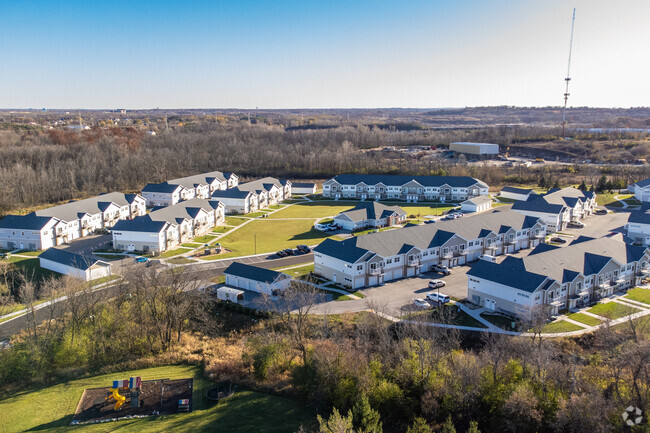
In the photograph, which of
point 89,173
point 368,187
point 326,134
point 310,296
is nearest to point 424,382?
point 310,296

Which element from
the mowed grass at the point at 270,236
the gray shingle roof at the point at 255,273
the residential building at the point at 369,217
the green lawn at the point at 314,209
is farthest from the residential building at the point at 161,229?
the residential building at the point at 369,217

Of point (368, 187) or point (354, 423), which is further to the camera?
point (368, 187)

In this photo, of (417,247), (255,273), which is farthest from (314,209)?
(255,273)

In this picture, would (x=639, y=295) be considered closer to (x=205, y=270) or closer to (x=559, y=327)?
(x=559, y=327)

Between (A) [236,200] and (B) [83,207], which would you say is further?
(A) [236,200]

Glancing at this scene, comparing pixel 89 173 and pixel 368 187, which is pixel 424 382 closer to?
pixel 368 187

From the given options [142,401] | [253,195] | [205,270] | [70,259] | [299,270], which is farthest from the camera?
[253,195]
